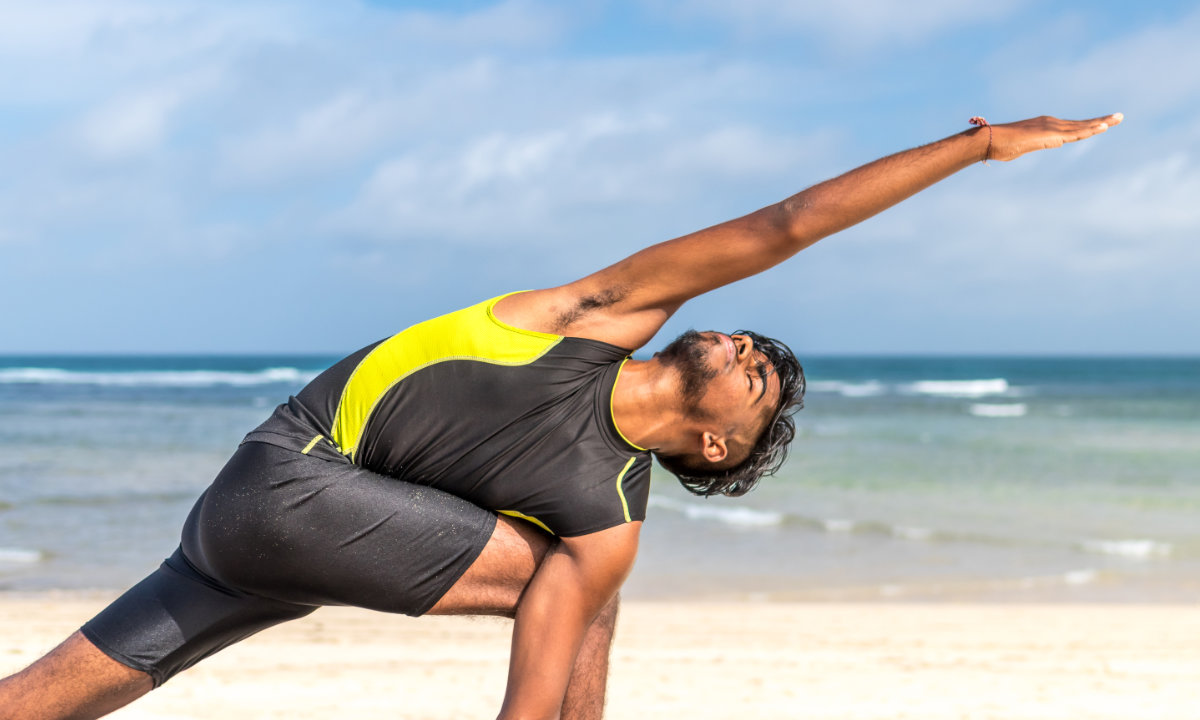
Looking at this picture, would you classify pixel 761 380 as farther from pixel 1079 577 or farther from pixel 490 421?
pixel 1079 577

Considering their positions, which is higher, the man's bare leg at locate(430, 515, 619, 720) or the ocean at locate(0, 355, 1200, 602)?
the man's bare leg at locate(430, 515, 619, 720)

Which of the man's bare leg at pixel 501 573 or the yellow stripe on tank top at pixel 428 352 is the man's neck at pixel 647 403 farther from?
the man's bare leg at pixel 501 573

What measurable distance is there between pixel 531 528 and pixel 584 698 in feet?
1.84

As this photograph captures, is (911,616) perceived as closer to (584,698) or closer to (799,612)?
(799,612)

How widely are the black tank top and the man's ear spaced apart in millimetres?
163

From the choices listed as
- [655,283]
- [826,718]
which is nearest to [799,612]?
[826,718]

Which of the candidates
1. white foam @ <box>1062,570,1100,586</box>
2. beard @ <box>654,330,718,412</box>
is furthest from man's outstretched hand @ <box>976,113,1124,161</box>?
white foam @ <box>1062,570,1100,586</box>

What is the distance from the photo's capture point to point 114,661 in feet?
8.27

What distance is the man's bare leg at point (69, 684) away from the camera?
2.48m

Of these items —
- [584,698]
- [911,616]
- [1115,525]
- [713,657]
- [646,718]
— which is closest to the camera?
[584,698]

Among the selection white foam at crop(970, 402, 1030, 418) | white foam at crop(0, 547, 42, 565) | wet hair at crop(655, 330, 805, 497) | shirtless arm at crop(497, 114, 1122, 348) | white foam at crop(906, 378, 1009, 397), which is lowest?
white foam at crop(906, 378, 1009, 397)

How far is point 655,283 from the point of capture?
2400 millimetres

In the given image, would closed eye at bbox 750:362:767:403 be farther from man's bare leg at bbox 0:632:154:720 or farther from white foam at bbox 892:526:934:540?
white foam at bbox 892:526:934:540

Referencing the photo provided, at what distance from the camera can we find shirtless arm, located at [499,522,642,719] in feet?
7.74
